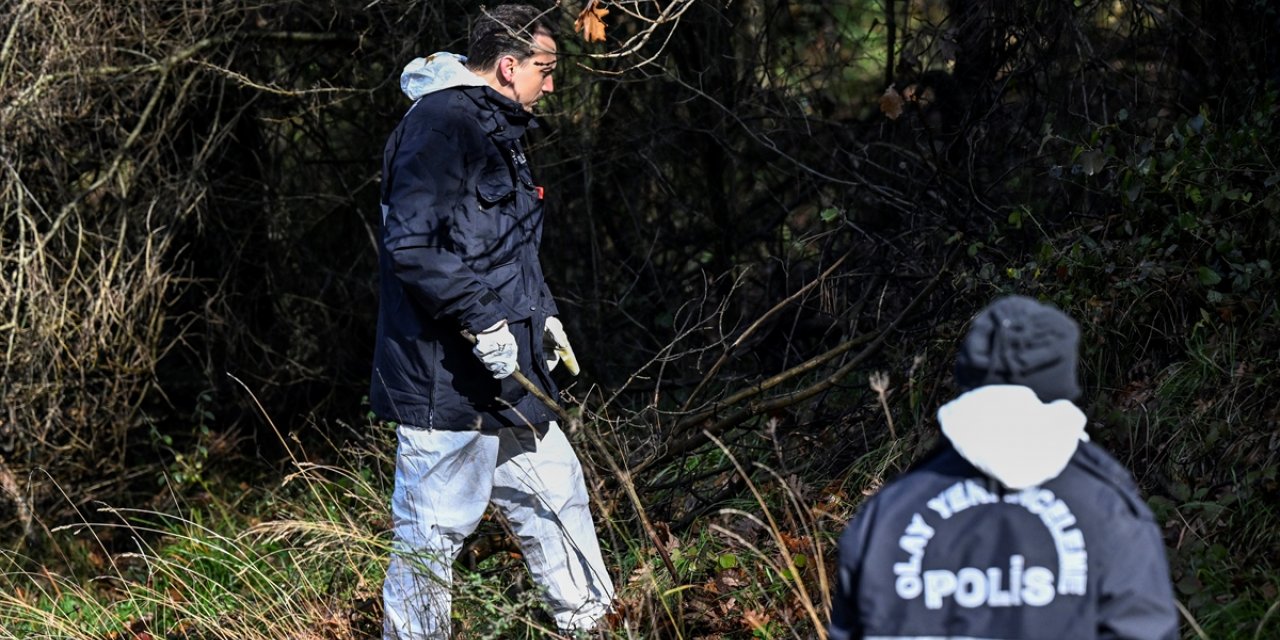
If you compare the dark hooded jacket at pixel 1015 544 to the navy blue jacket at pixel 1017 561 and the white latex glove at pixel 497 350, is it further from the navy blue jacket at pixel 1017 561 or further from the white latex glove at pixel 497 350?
the white latex glove at pixel 497 350

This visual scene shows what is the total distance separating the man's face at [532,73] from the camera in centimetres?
373

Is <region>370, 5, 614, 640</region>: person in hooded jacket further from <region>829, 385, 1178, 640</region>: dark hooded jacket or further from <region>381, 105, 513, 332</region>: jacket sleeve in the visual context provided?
<region>829, 385, 1178, 640</region>: dark hooded jacket

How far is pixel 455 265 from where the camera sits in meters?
3.52

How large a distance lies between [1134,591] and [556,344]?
2.33 m

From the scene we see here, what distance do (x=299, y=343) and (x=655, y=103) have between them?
2.31 metres

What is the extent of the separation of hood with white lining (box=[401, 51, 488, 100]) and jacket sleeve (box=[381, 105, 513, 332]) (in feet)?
0.46

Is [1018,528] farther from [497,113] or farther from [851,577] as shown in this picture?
[497,113]

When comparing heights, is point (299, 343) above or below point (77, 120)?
below

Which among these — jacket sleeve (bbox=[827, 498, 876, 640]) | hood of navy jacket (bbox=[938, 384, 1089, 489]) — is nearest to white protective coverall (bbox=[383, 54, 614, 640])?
jacket sleeve (bbox=[827, 498, 876, 640])

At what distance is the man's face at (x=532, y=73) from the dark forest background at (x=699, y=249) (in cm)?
43

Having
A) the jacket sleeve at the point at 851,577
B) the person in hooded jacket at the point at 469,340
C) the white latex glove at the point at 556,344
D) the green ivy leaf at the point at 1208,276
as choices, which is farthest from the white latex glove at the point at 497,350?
the green ivy leaf at the point at 1208,276

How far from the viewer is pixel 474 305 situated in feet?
11.5

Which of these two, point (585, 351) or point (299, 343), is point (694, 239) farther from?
point (299, 343)

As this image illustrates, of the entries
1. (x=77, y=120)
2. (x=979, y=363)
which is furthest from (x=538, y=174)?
(x=979, y=363)
